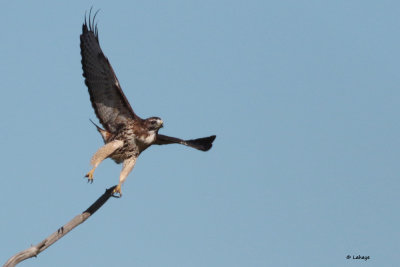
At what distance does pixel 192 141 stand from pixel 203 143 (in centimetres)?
27

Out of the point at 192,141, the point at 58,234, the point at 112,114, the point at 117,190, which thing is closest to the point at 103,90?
the point at 112,114

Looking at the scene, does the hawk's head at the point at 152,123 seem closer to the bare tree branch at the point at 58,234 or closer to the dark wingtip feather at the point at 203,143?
the bare tree branch at the point at 58,234

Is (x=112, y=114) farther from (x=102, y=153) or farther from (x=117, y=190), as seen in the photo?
(x=117, y=190)

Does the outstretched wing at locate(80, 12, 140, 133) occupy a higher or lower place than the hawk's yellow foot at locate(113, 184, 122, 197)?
higher

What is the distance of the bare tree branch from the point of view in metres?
8.98

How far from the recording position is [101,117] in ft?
40.9

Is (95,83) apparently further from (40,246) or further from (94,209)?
(40,246)

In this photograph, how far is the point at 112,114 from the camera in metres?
12.4

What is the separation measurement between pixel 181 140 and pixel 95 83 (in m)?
2.01

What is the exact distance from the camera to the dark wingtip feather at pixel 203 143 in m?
14.2

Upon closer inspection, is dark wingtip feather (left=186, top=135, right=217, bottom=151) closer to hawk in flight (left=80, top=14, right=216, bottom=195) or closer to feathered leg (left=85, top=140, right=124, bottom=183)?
hawk in flight (left=80, top=14, right=216, bottom=195)

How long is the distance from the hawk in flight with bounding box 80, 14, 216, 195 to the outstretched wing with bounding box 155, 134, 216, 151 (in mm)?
381

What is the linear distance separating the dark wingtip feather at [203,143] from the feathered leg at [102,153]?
226 cm

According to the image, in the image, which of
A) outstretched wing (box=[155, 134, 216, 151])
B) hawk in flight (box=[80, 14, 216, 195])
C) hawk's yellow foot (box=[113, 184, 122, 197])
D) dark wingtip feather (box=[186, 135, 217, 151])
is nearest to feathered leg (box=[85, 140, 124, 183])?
hawk in flight (box=[80, 14, 216, 195])
